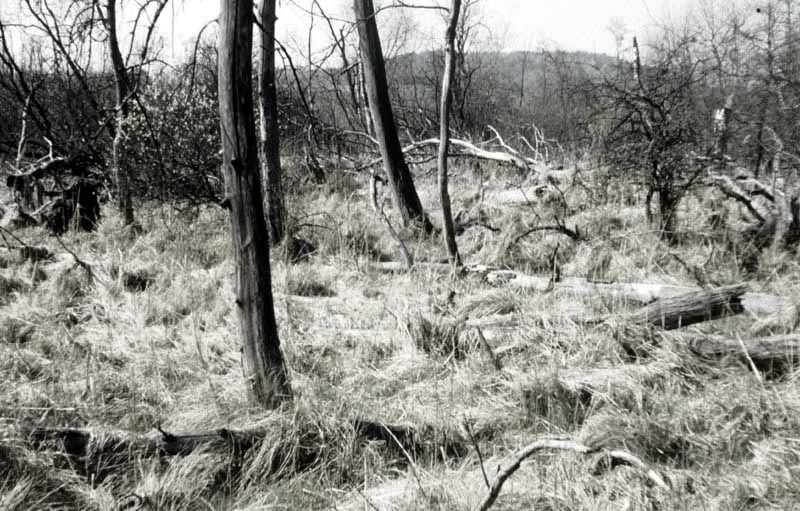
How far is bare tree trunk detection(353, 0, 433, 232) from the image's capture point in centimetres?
739

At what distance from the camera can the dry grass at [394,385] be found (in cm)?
254

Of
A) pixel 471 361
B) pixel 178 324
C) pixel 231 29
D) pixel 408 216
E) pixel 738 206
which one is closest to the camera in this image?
pixel 231 29

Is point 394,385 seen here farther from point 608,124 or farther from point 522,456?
point 608,124

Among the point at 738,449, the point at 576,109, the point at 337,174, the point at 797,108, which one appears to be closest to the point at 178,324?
the point at 738,449

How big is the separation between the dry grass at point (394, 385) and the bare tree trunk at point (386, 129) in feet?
4.41

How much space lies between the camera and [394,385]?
3.71 m

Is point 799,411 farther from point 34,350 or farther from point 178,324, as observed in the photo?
point 34,350

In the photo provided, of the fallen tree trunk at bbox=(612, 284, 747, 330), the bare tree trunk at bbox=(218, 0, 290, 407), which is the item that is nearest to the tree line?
the bare tree trunk at bbox=(218, 0, 290, 407)

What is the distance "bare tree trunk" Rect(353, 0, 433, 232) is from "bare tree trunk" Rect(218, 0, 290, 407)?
4.48 m

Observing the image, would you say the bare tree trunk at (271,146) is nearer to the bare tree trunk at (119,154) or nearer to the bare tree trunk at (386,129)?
the bare tree trunk at (386,129)

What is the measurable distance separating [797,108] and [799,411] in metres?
5.70

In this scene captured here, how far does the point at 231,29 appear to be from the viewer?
275 centimetres

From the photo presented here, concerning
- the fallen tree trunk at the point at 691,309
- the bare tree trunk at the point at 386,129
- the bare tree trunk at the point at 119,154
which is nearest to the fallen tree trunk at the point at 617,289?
the fallen tree trunk at the point at 691,309

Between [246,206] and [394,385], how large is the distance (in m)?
1.55
